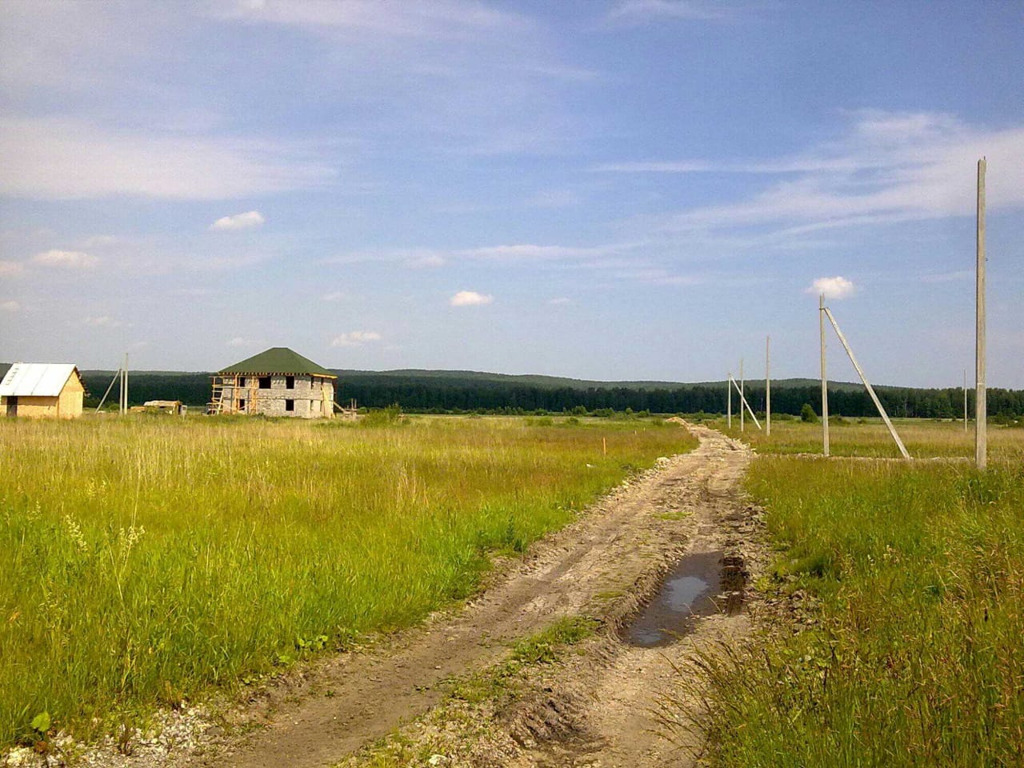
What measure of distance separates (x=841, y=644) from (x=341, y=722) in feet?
10.4

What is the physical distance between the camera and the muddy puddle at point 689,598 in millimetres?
7273

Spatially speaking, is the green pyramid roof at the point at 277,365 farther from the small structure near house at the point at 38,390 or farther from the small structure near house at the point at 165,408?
the small structure near house at the point at 38,390

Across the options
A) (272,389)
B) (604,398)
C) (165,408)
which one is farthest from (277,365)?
(604,398)

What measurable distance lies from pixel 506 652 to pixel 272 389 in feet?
182

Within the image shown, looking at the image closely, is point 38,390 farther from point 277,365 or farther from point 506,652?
point 506,652

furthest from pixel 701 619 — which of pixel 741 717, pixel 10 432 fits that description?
pixel 10 432

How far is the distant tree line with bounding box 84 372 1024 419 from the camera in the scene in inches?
5027

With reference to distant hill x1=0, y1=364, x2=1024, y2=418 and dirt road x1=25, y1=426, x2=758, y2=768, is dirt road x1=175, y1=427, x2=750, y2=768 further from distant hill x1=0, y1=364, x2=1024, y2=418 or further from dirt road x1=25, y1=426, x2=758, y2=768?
distant hill x1=0, y1=364, x2=1024, y2=418

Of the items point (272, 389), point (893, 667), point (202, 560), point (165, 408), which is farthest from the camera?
point (165, 408)

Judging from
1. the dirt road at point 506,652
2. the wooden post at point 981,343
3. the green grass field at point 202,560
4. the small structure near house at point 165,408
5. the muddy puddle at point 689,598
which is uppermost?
the wooden post at point 981,343

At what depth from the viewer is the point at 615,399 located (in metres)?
175

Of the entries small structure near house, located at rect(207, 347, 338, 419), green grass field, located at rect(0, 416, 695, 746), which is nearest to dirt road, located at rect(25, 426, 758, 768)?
green grass field, located at rect(0, 416, 695, 746)

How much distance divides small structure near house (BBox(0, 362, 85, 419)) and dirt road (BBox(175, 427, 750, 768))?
44.6 m

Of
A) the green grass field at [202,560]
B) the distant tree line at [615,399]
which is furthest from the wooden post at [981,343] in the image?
the distant tree line at [615,399]
